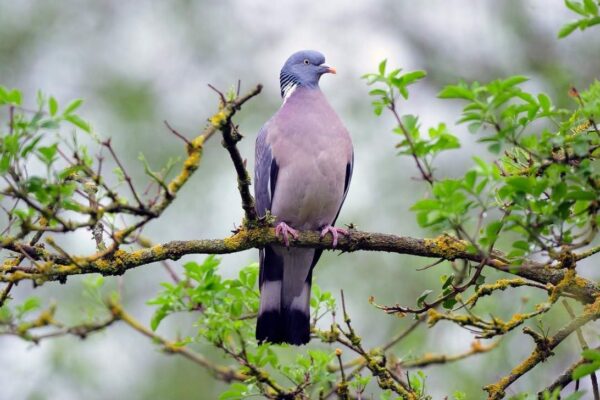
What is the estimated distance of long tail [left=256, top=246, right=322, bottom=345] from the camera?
4.94m

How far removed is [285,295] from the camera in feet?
17.5

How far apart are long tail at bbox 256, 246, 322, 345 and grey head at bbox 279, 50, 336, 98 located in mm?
1217

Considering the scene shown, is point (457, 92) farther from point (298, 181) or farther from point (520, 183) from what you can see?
point (298, 181)

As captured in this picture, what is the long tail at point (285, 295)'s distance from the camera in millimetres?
4941

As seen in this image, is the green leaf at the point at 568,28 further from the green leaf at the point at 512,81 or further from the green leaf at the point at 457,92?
the green leaf at the point at 457,92

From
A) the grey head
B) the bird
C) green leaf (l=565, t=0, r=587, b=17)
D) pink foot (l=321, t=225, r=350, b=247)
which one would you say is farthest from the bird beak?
green leaf (l=565, t=0, r=587, b=17)

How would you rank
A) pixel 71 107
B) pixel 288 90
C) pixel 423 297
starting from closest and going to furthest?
pixel 71 107 → pixel 423 297 → pixel 288 90

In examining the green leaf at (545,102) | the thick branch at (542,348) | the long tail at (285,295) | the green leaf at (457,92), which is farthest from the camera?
the long tail at (285,295)

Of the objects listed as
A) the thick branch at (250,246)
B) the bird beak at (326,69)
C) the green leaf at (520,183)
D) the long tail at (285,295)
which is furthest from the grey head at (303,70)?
the green leaf at (520,183)

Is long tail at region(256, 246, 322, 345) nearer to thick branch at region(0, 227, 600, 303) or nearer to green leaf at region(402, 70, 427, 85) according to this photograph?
thick branch at region(0, 227, 600, 303)

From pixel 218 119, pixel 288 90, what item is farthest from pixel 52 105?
pixel 288 90

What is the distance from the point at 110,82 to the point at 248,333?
7.83 m

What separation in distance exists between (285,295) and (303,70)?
1718 millimetres

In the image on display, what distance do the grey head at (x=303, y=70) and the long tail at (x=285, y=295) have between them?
3.99ft
